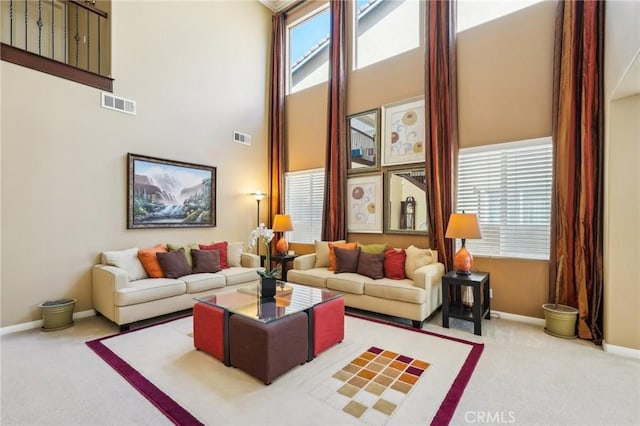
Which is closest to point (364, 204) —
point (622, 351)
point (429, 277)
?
point (429, 277)

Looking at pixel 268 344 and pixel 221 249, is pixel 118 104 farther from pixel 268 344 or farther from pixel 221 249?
pixel 268 344

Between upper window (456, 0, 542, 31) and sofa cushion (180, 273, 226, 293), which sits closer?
upper window (456, 0, 542, 31)

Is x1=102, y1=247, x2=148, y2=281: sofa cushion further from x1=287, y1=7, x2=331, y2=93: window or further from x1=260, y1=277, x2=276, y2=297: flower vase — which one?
x1=287, y1=7, x2=331, y2=93: window

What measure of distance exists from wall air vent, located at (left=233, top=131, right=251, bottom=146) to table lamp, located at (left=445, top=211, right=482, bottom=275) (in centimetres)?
413

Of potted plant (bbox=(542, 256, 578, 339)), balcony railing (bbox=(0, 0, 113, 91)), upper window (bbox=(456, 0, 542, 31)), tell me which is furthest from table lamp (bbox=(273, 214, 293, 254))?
upper window (bbox=(456, 0, 542, 31))

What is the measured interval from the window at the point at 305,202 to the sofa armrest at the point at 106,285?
3256 mm

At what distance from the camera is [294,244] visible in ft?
21.0

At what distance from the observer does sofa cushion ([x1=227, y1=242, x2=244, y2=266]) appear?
5.22 m

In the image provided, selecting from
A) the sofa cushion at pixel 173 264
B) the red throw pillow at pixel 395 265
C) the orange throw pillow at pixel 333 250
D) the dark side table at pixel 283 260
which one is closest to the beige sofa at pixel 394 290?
the red throw pillow at pixel 395 265

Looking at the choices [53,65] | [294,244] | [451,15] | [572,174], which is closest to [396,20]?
[451,15]

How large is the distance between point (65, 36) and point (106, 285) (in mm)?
4192

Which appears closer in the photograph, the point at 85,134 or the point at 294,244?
the point at 85,134

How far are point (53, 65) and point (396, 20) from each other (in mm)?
4921

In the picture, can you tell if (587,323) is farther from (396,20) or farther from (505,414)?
(396,20)
